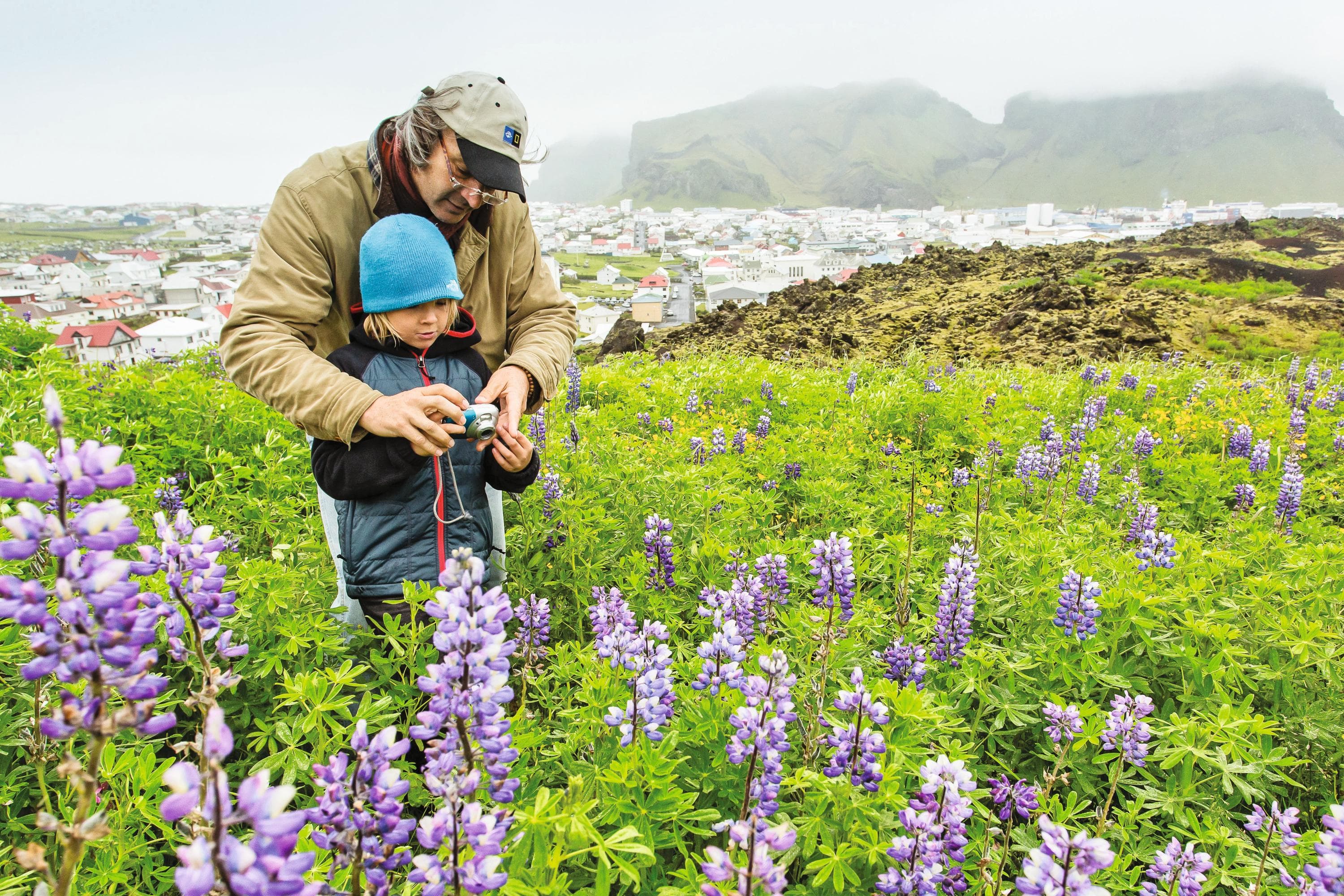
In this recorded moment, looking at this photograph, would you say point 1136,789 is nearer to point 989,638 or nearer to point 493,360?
point 989,638

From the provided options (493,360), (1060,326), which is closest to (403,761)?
(493,360)

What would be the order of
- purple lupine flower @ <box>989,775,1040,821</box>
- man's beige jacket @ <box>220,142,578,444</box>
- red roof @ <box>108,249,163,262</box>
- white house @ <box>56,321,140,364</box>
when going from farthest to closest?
1. red roof @ <box>108,249,163,262</box>
2. white house @ <box>56,321,140,364</box>
3. man's beige jacket @ <box>220,142,578,444</box>
4. purple lupine flower @ <box>989,775,1040,821</box>

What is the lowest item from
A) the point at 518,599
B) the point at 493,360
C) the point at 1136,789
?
the point at 1136,789

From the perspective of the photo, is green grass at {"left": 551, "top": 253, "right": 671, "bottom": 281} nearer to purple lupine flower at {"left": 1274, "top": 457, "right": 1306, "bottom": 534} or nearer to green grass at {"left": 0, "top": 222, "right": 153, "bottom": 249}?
green grass at {"left": 0, "top": 222, "right": 153, "bottom": 249}

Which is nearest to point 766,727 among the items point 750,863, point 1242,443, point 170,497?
point 750,863

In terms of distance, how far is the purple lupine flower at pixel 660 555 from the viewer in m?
3.08

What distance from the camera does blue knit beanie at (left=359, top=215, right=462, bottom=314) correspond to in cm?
249

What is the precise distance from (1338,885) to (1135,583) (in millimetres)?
1714

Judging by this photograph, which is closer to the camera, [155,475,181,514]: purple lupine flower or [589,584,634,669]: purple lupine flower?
[589,584,634,669]: purple lupine flower

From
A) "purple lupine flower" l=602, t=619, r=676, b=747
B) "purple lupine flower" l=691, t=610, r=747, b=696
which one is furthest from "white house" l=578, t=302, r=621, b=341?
"purple lupine flower" l=602, t=619, r=676, b=747

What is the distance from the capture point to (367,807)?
123 centimetres

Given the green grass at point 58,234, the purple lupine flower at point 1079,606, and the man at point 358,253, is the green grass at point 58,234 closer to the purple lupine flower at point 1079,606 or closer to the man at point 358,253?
the man at point 358,253

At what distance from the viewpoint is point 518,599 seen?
10.5ft

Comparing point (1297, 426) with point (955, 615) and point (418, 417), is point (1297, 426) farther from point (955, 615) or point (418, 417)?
point (418, 417)
